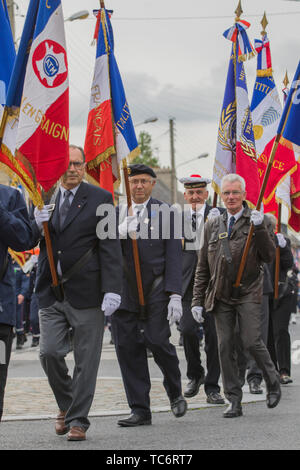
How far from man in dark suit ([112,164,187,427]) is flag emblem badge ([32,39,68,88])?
50.9 inches

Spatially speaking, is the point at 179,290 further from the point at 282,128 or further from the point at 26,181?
the point at 282,128

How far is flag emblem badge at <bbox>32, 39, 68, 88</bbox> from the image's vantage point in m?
7.00

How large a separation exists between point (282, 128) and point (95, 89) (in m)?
1.79

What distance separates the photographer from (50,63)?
708 cm

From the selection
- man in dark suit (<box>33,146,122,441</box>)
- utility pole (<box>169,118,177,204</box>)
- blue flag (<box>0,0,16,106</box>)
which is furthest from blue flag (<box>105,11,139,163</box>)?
utility pole (<box>169,118,177,204</box>)

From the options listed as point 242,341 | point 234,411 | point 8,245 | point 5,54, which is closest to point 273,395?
point 234,411

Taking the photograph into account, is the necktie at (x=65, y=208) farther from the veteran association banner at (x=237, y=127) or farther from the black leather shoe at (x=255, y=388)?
the black leather shoe at (x=255, y=388)

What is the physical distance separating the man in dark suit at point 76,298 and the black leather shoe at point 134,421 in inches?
23.8

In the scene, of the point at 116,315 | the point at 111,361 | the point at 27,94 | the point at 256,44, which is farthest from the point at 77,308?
the point at 111,361

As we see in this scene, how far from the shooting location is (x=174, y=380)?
751 cm

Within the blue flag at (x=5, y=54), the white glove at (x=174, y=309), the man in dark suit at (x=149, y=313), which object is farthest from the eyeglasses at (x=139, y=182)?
the blue flag at (x=5, y=54)

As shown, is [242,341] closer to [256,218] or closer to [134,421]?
[256,218]

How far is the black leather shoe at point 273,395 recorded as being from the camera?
7699 millimetres

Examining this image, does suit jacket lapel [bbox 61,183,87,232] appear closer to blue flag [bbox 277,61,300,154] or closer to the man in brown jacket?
the man in brown jacket
